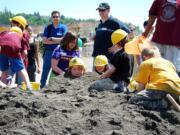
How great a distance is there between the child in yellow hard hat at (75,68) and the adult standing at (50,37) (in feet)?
5.11

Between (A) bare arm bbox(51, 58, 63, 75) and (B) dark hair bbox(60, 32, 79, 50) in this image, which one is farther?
(A) bare arm bbox(51, 58, 63, 75)

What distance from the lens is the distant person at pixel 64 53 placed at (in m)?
9.29

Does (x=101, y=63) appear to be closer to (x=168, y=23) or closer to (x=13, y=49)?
(x=168, y=23)

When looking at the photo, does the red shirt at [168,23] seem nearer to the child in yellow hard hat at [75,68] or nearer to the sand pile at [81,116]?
the sand pile at [81,116]

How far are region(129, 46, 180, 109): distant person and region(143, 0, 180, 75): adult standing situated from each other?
1.08m

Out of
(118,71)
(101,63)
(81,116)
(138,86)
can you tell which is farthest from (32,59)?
(81,116)

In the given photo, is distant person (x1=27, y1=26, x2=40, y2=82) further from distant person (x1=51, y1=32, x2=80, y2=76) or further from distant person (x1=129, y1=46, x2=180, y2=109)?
distant person (x1=129, y1=46, x2=180, y2=109)

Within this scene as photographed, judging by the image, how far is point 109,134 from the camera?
17.7ft

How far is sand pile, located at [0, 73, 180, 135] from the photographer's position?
18.2 feet

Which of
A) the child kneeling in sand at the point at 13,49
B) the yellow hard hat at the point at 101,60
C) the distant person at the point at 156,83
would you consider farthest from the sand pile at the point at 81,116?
the child kneeling in sand at the point at 13,49

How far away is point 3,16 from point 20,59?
7644 cm

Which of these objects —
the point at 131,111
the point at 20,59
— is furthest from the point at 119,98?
the point at 20,59

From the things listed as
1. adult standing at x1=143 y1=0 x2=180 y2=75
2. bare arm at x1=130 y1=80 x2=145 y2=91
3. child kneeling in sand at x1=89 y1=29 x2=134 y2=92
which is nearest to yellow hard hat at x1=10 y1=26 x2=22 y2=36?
child kneeling in sand at x1=89 y1=29 x2=134 y2=92

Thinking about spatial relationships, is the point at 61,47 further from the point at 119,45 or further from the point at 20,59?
the point at 119,45
